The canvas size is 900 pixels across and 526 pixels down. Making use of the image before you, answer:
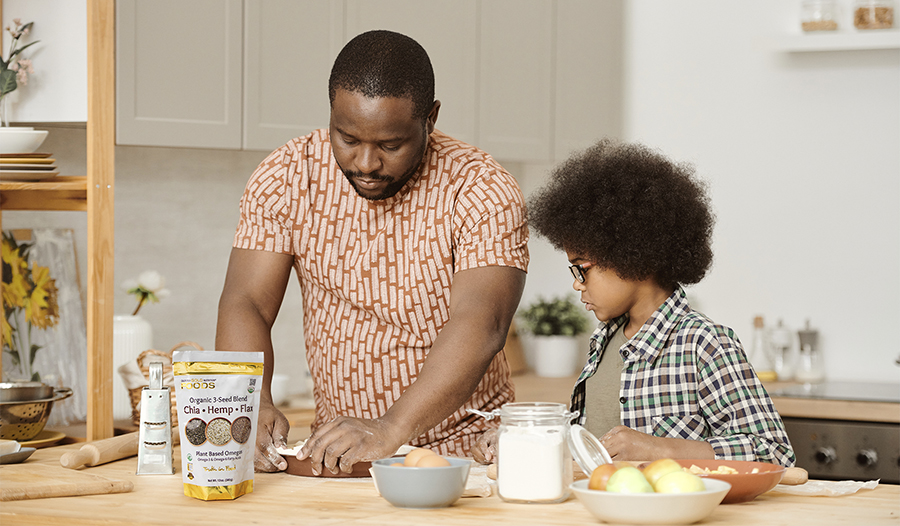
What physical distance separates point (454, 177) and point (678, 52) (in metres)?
2.16

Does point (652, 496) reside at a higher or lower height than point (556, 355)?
higher

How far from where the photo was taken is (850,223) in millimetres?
3303

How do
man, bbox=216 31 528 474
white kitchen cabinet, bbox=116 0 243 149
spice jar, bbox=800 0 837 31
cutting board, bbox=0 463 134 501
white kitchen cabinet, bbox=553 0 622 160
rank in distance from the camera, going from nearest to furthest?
cutting board, bbox=0 463 134 501 → man, bbox=216 31 528 474 → white kitchen cabinet, bbox=116 0 243 149 → spice jar, bbox=800 0 837 31 → white kitchen cabinet, bbox=553 0 622 160

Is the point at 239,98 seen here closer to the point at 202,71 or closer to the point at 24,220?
the point at 202,71

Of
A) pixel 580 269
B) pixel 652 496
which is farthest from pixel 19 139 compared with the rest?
pixel 652 496

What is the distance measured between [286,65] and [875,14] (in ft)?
6.12

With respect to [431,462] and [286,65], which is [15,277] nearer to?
[286,65]

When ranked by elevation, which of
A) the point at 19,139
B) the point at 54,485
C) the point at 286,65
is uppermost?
the point at 286,65

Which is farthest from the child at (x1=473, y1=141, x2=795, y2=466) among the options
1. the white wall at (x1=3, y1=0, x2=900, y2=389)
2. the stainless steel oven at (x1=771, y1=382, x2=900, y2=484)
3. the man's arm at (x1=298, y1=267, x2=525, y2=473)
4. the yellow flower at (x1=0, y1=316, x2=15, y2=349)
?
the white wall at (x1=3, y1=0, x2=900, y2=389)

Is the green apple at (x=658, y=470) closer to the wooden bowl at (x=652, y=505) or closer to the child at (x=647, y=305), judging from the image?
the wooden bowl at (x=652, y=505)

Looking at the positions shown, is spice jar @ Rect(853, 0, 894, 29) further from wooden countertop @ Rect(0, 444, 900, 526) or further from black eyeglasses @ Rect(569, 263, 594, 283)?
wooden countertop @ Rect(0, 444, 900, 526)

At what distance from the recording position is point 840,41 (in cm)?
313

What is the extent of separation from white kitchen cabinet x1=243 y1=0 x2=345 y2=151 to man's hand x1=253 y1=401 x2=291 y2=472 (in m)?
1.18

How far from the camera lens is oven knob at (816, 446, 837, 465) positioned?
274 cm
